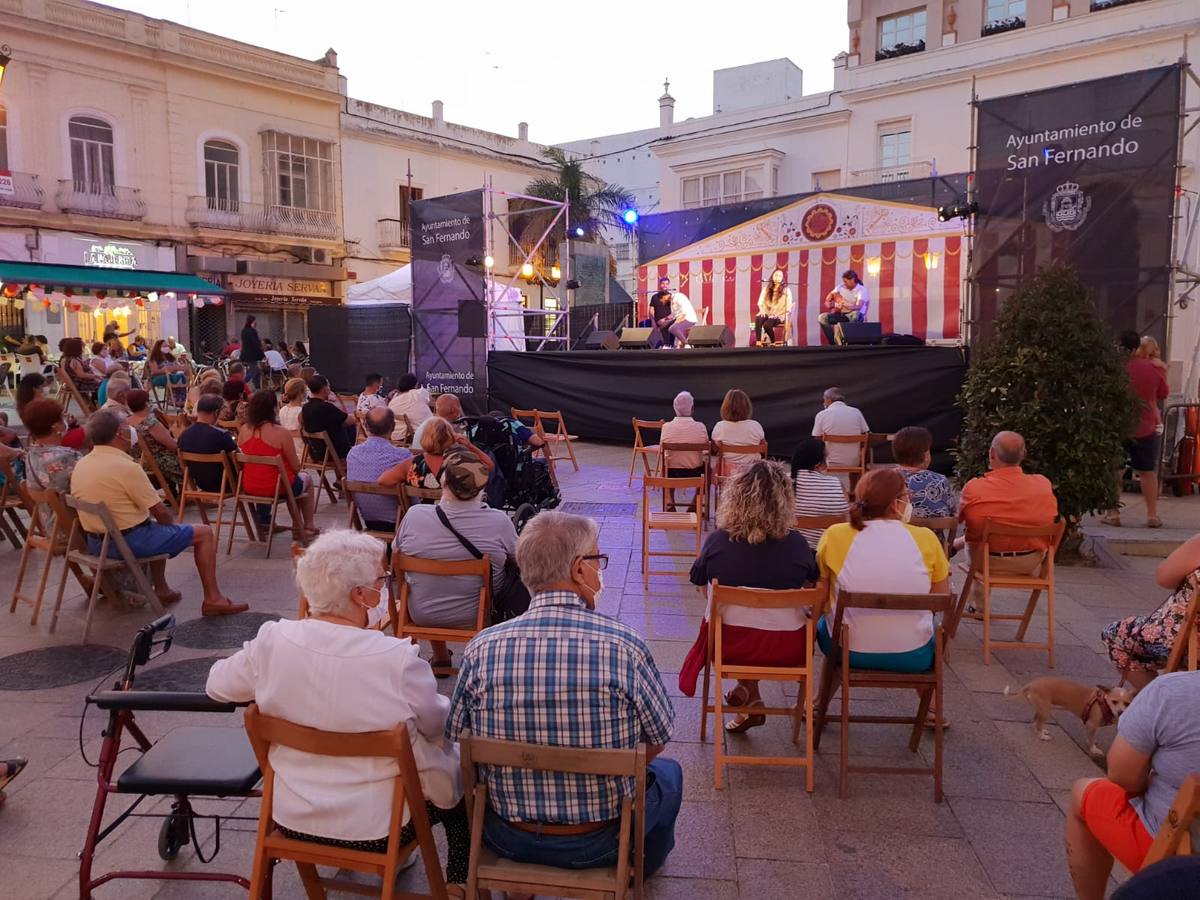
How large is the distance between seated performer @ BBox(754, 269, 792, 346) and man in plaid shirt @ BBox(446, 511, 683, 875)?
11.5m

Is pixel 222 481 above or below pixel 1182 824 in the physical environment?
above

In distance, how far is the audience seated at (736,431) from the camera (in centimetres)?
624

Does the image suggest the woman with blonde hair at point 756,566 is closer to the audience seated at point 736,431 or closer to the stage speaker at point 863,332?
the audience seated at point 736,431

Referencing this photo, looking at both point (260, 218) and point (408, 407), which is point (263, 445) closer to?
point (408, 407)

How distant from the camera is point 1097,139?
7.37 meters

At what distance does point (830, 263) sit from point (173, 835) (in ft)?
40.9

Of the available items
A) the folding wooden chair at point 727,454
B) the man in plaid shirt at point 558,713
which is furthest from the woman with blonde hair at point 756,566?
the folding wooden chair at point 727,454

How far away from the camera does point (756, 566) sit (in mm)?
3035

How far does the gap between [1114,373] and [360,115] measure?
24037 millimetres

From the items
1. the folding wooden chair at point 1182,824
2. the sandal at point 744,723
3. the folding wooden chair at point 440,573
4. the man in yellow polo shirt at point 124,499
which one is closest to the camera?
the folding wooden chair at point 1182,824

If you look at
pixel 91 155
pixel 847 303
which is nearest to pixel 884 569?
pixel 847 303

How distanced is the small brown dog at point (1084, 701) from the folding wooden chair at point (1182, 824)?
152 cm

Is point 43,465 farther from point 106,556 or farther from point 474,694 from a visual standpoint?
point 474,694

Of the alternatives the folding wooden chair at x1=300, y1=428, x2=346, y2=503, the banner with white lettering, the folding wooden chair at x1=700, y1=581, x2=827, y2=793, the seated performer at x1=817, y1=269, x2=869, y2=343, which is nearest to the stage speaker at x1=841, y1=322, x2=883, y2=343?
→ the seated performer at x1=817, y1=269, x2=869, y2=343
